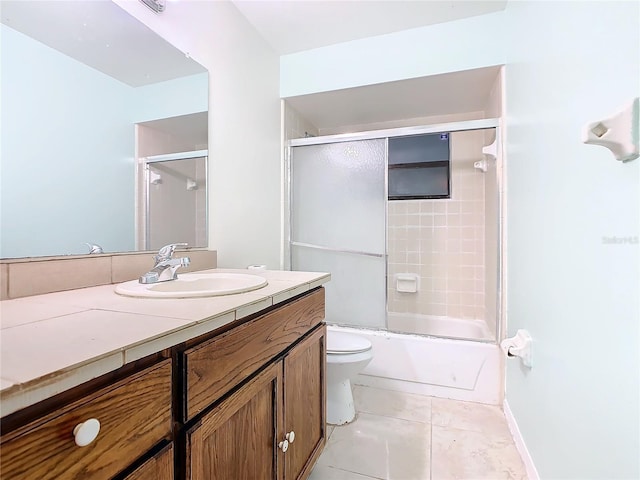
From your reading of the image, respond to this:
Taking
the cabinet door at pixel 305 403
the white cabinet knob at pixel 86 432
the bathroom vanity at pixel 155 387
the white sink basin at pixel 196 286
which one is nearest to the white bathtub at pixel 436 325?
the cabinet door at pixel 305 403

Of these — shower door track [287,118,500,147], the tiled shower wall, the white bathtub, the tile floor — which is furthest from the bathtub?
shower door track [287,118,500,147]

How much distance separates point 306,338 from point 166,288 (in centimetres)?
52

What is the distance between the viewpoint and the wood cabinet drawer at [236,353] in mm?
630

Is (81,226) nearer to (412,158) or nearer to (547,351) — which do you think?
(547,351)

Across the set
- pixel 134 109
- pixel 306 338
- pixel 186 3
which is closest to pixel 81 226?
pixel 134 109

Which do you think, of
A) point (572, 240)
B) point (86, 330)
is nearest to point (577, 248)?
point (572, 240)

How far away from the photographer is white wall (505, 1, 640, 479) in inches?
27.4

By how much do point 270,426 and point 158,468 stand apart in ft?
1.31

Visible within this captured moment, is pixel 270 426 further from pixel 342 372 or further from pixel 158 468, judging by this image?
pixel 342 372

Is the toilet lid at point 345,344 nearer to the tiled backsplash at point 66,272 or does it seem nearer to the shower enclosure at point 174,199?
the shower enclosure at point 174,199

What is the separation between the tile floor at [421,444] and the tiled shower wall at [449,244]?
3.51 ft

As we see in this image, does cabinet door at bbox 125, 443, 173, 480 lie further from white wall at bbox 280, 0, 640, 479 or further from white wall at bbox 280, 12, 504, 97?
white wall at bbox 280, 12, 504, 97

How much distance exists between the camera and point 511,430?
5.29 feet

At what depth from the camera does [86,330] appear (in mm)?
561
